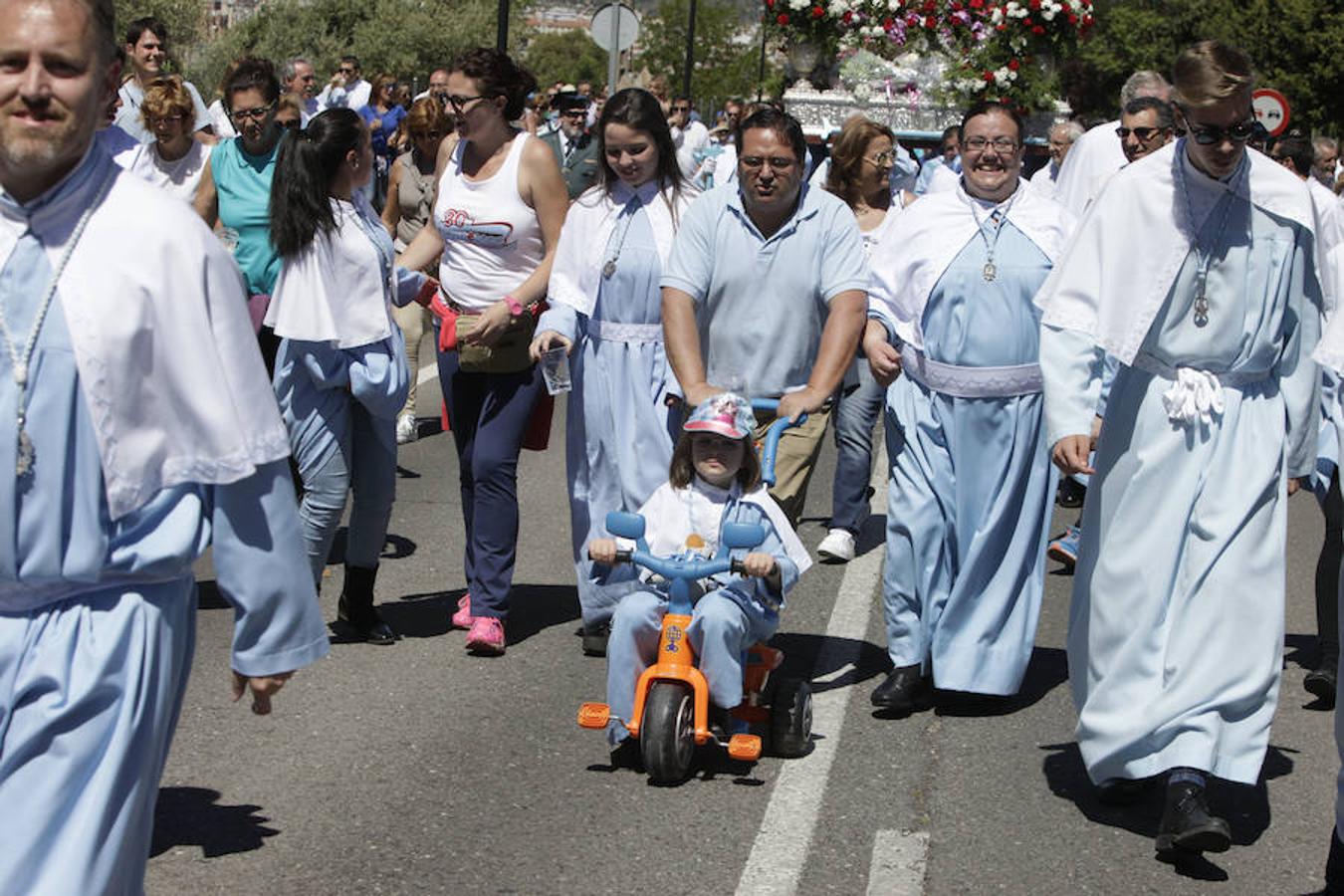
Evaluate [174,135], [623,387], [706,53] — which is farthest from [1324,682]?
[706,53]

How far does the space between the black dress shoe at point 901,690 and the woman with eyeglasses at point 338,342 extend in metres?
1.87

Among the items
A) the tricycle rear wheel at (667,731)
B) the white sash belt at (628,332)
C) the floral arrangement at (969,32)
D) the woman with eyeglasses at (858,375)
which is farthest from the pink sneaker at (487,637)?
the floral arrangement at (969,32)

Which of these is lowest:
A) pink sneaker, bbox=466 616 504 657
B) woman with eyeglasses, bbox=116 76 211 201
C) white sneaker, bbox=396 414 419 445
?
Answer: white sneaker, bbox=396 414 419 445

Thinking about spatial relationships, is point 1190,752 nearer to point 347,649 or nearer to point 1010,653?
point 1010,653

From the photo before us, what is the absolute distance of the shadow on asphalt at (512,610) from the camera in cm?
793

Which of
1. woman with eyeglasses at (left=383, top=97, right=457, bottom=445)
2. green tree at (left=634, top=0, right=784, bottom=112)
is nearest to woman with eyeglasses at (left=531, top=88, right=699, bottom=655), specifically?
woman with eyeglasses at (left=383, top=97, right=457, bottom=445)

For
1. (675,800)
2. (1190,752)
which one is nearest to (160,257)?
(675,800)

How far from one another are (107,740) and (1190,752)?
330cm

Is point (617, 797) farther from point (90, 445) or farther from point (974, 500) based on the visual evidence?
point (90, 445)

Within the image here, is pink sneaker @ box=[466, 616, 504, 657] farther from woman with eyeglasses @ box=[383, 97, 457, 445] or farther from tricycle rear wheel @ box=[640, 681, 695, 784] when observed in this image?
woman with eyeglasses @ box=[383, 97, 457, 445]

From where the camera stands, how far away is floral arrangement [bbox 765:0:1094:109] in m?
17.6

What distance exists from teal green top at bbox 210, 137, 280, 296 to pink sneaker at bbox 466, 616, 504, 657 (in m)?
2.14

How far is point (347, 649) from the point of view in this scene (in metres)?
7.55

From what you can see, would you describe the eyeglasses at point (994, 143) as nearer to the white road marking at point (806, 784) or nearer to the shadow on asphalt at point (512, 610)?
the white road marking at point (806, 784)
